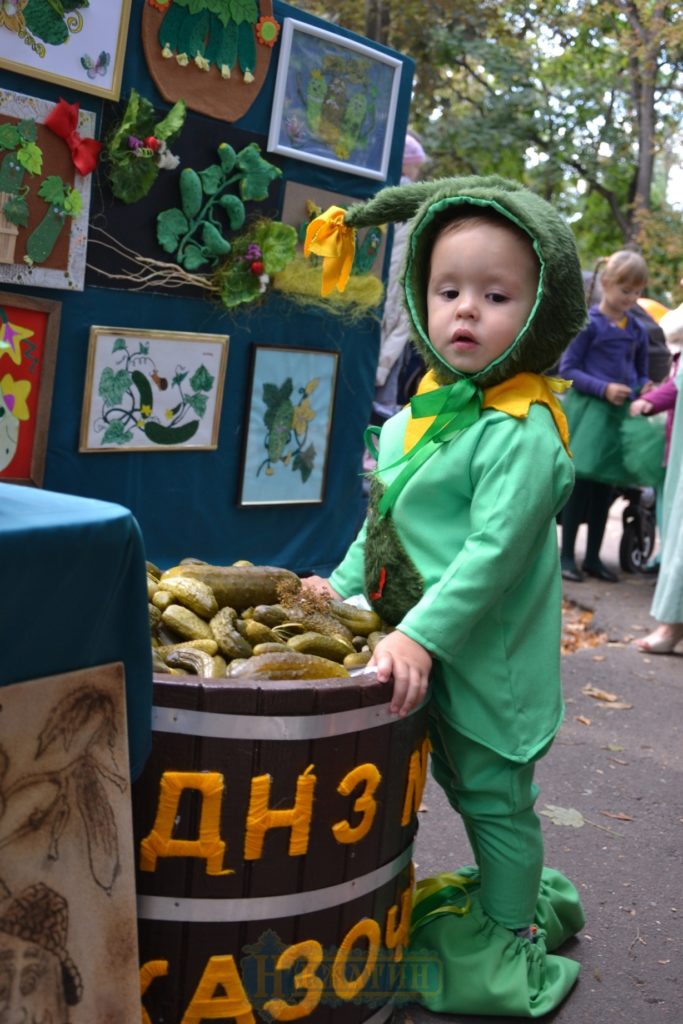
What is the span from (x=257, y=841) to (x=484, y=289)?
1.25 m

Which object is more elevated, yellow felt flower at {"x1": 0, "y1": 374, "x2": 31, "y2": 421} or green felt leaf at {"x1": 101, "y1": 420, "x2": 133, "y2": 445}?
yellow felt flower at {"x1": 0, "y1": 374, "x2": 31, "y2": 421}

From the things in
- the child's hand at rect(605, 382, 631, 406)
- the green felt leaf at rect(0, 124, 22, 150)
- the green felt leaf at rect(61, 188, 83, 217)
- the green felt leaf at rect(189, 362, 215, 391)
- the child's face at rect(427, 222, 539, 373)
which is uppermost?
the green felt leaf at rect(0, 124, 22, 150)

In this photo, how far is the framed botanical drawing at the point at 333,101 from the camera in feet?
18.3

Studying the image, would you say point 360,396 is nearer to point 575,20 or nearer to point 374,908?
point 374,908

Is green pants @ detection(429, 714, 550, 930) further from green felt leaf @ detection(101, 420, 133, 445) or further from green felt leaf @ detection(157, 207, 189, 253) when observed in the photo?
green felt leaf @ detection(157, 207, 189, 253)

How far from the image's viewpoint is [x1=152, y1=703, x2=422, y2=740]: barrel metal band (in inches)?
84.4

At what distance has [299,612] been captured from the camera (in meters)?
2.75

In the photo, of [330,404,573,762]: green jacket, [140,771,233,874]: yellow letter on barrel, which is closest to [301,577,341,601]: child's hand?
[330,404,573,762]: green jacket

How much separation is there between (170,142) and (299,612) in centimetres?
298

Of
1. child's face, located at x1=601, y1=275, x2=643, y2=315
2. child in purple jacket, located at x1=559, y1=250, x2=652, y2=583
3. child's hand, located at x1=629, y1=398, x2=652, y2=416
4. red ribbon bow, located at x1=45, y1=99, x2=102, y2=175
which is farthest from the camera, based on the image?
child in purple jacket, located at x1=559, y1=250, x2=652, y2=583

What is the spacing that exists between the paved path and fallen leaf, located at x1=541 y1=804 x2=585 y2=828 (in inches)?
1.0

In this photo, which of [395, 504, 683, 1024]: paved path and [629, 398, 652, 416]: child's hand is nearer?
[395, 504, 683, 1024]: paved path

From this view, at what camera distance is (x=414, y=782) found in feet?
8.36

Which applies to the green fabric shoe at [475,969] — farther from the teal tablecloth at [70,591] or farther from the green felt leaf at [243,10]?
the green felt leaf at [243,10]
